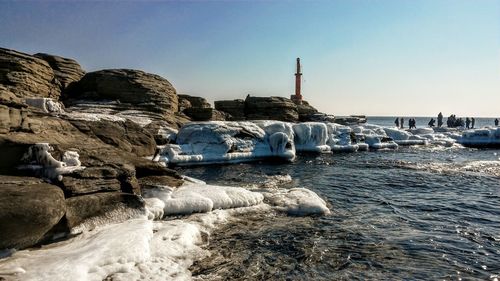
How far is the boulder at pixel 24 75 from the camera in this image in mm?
22981

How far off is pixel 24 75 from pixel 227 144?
16.1 meters

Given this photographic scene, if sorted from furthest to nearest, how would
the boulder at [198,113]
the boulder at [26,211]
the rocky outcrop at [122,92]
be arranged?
the boulder at [198,113] → the rocky outcrop at [122,92] → the boulder at [26,211]

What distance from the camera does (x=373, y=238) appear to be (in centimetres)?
911

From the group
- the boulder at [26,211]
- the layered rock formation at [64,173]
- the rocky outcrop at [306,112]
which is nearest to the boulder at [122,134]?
the layered rock formation at [64,173]

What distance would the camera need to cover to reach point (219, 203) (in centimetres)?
1162

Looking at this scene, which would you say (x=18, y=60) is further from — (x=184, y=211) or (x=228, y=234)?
(x=228, y=234)

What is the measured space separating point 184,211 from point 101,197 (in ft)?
8.84

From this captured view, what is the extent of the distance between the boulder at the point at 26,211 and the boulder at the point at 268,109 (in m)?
40.1

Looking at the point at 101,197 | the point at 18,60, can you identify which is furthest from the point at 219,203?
the point at 18,60

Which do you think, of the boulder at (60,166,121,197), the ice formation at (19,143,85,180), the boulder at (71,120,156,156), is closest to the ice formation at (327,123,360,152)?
the boulder at (71,120,156,156)

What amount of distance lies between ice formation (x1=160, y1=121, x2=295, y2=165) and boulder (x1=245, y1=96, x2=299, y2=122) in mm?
17722

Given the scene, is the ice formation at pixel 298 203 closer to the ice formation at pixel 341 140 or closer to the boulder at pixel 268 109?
the ice formation at pixel 341 140

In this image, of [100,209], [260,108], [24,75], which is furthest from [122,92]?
[100,209]

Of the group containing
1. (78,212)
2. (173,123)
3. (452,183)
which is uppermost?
(173,123)
